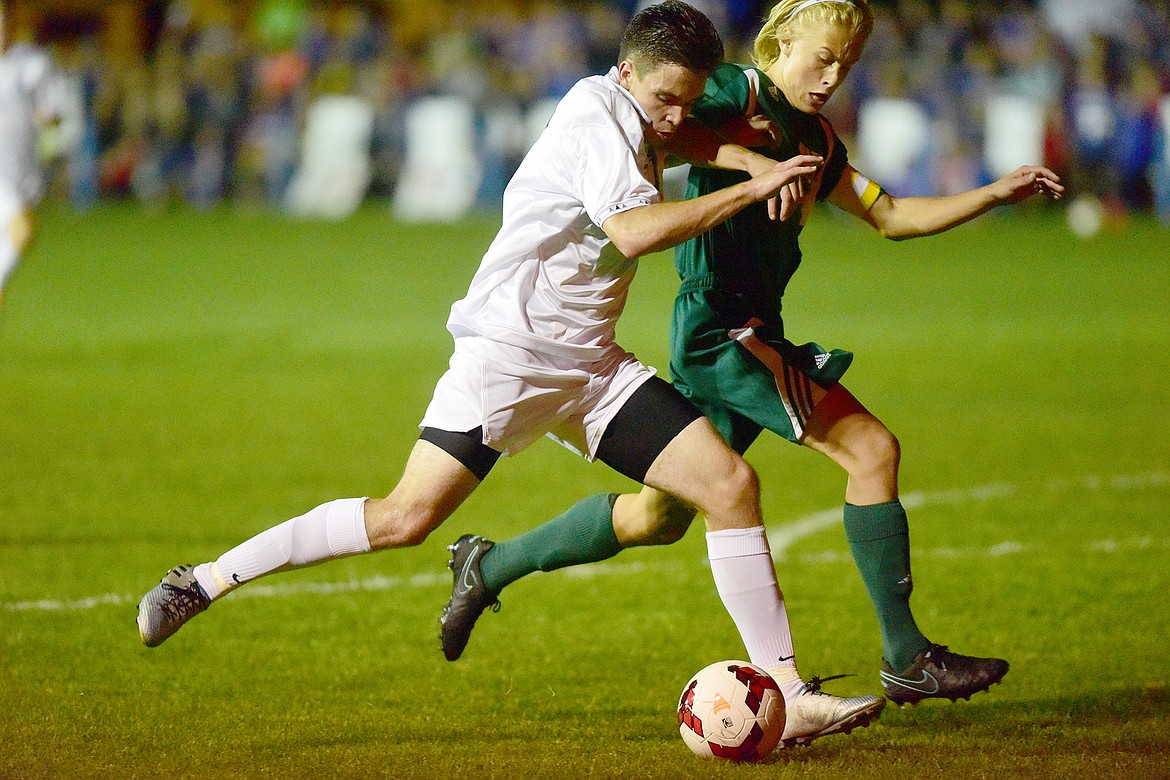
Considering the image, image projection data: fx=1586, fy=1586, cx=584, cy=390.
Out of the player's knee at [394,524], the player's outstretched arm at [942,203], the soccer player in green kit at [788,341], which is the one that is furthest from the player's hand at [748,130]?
the player's knee at [394,524]

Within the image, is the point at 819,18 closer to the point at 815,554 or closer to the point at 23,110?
the point at 815,554

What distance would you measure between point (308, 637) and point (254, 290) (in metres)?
11.8

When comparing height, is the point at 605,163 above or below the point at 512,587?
above

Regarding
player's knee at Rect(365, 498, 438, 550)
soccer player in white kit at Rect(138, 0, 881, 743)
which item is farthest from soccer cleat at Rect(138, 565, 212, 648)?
player's knee at Rect(365, 498, 438, 550)

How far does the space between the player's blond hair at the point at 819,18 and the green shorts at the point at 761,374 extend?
99 centimetres

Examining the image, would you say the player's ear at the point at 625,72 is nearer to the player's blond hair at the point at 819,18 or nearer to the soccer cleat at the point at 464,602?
the player's blond hair at the point at 819,18

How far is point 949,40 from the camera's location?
91.0ft

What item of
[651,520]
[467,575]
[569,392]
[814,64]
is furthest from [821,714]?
[814,64]

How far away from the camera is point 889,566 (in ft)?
17.4

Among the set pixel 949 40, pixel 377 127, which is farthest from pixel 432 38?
pixel 949 40

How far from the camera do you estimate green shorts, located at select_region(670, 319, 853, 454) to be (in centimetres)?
525

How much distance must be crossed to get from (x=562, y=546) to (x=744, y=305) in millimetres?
1137

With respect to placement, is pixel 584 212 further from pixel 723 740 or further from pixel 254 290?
pixel 254 290

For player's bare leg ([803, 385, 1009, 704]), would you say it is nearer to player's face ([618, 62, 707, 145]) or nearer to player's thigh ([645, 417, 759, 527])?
player's thigh ([645, 417, 759, 527])
